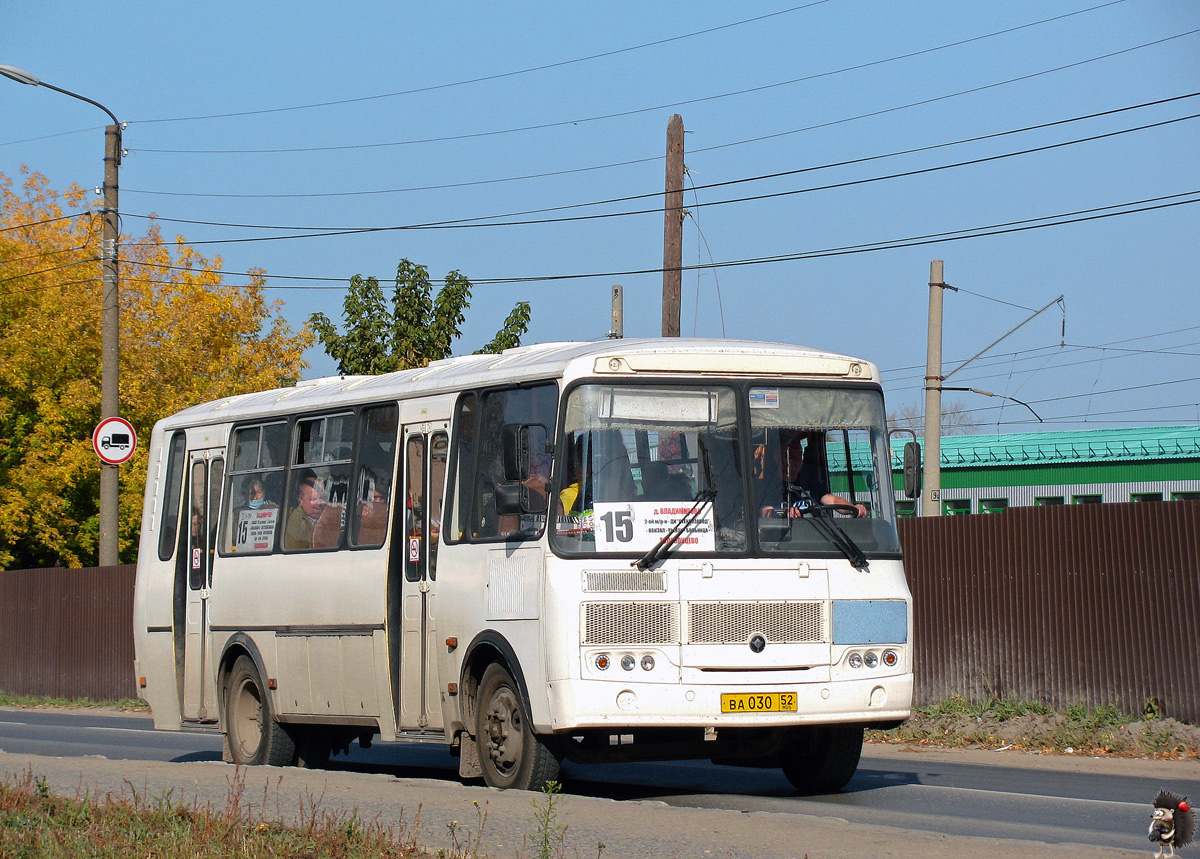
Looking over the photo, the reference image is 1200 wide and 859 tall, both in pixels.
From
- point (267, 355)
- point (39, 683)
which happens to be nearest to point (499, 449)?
point (39, 683)

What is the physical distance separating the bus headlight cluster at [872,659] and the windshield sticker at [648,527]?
1166mm

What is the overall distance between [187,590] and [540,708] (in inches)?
238

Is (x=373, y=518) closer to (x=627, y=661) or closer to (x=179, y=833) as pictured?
(x=627, y=661)

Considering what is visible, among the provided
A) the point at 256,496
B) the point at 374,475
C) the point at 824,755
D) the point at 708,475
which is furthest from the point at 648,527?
the point at 256,496

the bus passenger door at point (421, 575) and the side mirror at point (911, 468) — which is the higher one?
the side mirror at point (911, 468)

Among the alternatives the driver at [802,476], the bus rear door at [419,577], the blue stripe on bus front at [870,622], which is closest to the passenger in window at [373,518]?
the bus rear door at [419,577]

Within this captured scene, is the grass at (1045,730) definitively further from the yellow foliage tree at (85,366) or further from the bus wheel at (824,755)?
the yellow foliage tree at (85,366)

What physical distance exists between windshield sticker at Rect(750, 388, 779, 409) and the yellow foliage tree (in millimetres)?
26186

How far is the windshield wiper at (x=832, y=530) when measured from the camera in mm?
10367

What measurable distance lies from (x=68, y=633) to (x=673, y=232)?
14.7m

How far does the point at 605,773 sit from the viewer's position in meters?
13.0

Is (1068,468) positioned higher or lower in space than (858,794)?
higher

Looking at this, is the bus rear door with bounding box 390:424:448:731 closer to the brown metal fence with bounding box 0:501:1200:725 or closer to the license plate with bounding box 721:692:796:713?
the license plate with bounding box 721:692:796:713

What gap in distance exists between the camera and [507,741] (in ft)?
34.6
